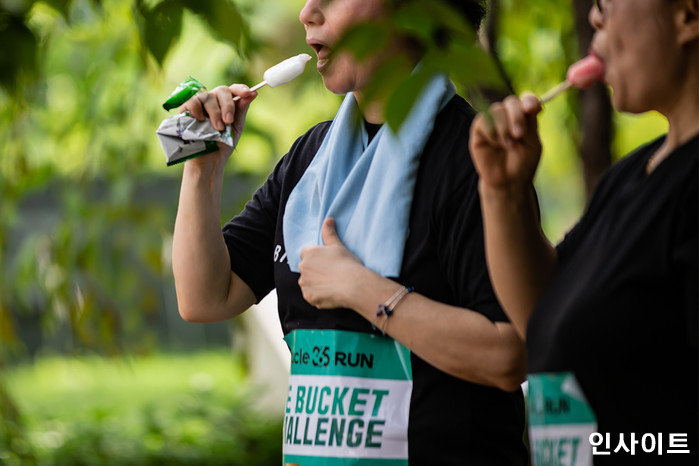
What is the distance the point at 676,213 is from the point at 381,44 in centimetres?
42

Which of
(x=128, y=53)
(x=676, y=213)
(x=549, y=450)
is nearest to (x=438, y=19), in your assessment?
(x=676, y=213)

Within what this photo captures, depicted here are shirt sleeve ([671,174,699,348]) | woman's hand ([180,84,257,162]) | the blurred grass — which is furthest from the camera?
the blurred grass

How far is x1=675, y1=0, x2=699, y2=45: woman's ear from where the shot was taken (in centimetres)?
114

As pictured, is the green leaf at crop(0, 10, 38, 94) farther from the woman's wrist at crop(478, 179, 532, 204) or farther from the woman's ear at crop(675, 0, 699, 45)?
the woman's ear at crop(675, 0, 699, 45)

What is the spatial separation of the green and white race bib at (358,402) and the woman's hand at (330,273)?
6 centimetres

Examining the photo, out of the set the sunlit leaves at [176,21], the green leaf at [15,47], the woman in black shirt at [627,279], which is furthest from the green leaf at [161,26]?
the woman in black shirt at [627,279]

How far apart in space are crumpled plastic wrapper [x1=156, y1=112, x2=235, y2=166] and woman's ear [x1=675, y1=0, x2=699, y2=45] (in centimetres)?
79

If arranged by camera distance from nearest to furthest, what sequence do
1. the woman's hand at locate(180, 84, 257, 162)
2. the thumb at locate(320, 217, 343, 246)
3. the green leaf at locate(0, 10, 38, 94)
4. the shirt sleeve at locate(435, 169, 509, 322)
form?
the green leaf at locate(0, 10, 38, 94) < the shirt sleeve at locate(435, 169, 509, 322) < the thumb at locate(320, 217, 343, 246) < the woman's hand at locate(180, 84, 257, 162)

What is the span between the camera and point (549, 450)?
48.6 inches

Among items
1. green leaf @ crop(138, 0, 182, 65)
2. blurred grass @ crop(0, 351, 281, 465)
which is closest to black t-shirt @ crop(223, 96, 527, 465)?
green leaf @ crop(138, 0, 182, 65)

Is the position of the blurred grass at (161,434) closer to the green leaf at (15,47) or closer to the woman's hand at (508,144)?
the green leaf at (15,47)

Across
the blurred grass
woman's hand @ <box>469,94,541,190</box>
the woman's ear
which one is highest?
the woman's ear

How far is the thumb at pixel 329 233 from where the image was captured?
4.96 ft

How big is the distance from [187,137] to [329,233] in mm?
303
